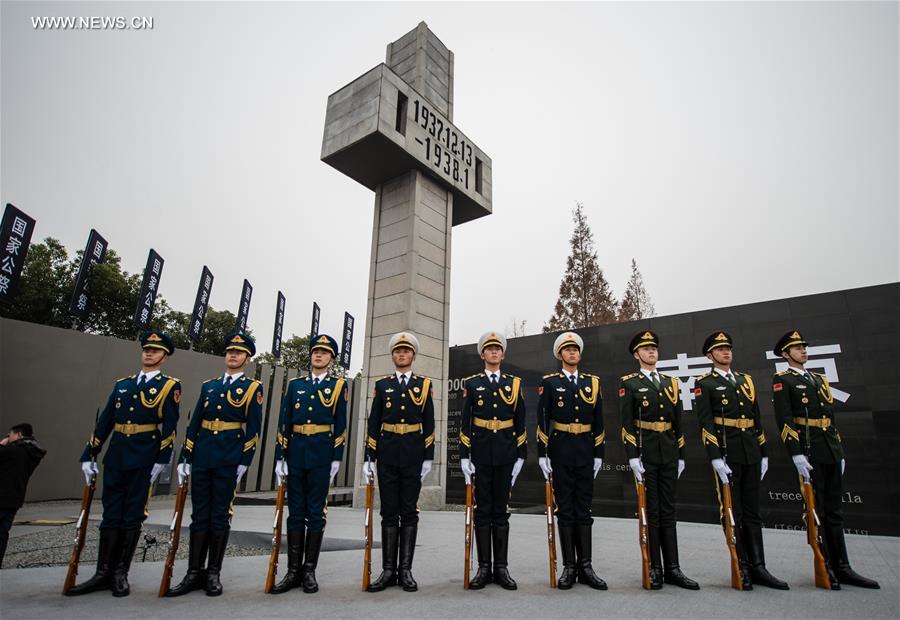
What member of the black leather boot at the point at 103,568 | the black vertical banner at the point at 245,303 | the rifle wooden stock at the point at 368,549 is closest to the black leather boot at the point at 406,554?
the rifle wooden stock at the point at 368,549

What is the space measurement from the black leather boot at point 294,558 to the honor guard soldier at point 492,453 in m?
1.43

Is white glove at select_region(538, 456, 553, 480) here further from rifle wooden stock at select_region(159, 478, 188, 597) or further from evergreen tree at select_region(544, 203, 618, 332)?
evergreen tree at select_region(544, 203, 618, 332)

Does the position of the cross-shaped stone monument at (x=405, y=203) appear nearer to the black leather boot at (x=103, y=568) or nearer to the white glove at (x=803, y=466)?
the black leather boot at (x=103, y=568)

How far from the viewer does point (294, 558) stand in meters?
3.95

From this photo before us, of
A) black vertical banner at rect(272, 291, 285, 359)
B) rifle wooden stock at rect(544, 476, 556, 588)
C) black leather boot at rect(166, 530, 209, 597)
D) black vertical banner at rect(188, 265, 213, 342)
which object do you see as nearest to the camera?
black leather boot at rect(166, 530, 209, 597)

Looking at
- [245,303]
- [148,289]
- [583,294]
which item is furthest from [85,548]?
[583,294]

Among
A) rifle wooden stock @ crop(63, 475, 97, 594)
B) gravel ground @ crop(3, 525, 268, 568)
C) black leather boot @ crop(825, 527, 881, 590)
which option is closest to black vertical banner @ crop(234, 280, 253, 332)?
gravel ground @ crop(3, 525, 268, 568)

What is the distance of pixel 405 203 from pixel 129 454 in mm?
10217

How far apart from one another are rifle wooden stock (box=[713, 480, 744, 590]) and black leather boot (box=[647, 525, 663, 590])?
1.83ft

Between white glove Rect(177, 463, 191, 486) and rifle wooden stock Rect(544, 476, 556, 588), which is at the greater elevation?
white glove Rect(177, 463, 191, 486)

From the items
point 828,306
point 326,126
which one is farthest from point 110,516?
point 828,306

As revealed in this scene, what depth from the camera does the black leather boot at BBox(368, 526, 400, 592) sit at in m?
3.91

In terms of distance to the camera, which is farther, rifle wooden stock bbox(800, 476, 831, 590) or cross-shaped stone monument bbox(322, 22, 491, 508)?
cross-shaped stone monument bbox(322, 22, 491, 508)

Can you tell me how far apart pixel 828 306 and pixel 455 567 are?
33.8ft
